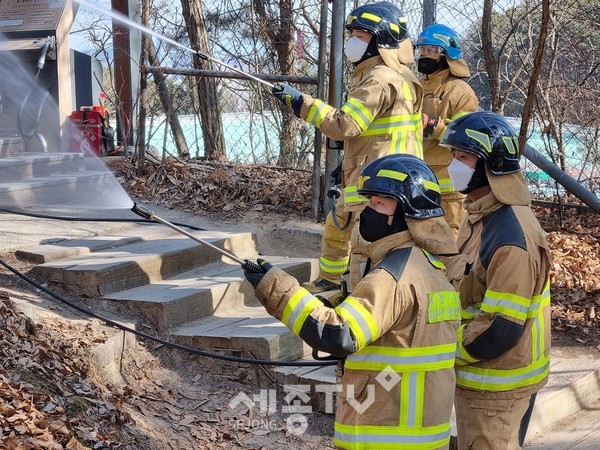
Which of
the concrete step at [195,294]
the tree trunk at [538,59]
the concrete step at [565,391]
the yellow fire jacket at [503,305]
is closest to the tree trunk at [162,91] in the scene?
the concrete step at [195,294]

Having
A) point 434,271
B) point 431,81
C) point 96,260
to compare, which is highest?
point 431,81

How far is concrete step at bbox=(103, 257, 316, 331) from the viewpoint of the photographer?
586 cm

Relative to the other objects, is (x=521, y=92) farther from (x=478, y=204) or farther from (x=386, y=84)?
(x=478, y=204)

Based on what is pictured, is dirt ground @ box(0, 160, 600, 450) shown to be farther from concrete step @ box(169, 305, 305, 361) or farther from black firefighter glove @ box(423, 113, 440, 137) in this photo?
black firefighter glove @ box(423, 113, 440, 137)

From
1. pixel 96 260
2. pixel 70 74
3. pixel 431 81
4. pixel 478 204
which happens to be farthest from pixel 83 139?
pixel 478 204

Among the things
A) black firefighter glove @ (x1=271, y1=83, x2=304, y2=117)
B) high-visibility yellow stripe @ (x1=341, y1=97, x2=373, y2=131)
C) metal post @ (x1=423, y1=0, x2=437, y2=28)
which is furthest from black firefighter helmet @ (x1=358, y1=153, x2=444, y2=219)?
metal post @ (x1=423, y1=0, x2=437, y2=28)

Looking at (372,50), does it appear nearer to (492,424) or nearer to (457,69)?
(457,69)

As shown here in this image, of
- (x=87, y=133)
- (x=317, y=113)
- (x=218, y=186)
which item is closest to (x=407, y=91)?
(x=317, y=113)

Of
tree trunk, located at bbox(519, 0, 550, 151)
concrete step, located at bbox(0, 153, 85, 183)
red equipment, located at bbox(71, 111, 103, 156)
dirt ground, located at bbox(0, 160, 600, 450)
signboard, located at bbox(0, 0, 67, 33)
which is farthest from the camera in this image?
signboard, located at bbox(0, 0, 67, 33)

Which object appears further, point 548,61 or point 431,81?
point 548,61

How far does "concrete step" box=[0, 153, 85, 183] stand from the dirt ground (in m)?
2.46

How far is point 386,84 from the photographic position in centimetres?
567

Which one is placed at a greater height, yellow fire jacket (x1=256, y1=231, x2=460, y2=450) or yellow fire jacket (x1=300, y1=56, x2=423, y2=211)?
yellow fire jacket (x1=300, y1=56, x2=423, y2=211)

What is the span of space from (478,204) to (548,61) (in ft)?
19.5
